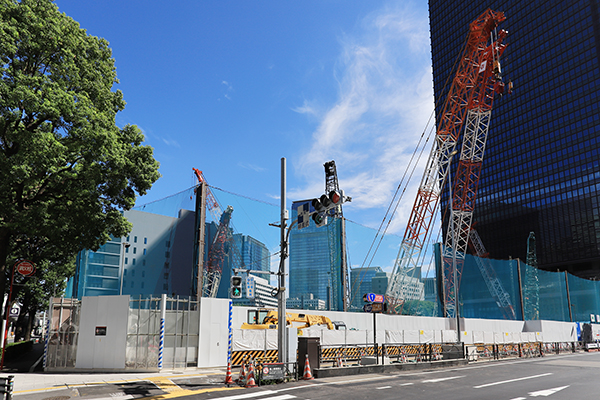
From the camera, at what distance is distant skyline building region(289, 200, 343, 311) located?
53.7 meters

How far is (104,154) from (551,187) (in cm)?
11219

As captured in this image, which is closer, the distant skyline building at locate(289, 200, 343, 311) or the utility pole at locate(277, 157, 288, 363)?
the utility pole at locate(277, 157, 288, 363)

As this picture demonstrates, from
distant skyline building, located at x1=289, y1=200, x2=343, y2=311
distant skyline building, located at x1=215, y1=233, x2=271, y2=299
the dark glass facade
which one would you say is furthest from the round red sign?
the dark glass facade

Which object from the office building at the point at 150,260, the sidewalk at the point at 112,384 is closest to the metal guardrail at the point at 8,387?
the sidewalk at the point at 112,384

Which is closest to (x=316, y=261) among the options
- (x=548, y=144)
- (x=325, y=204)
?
(x=325, y=204)

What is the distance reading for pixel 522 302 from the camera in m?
48.0

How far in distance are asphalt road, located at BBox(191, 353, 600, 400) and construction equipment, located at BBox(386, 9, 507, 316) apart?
29.5 metres

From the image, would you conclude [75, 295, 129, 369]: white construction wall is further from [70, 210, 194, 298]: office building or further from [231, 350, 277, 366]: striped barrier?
[70, 210, 194, 298]: office building

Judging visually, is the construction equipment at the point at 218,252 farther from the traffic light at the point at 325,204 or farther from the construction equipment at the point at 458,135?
the traffic light at the point at 325,204

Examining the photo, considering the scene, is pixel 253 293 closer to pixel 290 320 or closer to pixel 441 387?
pixel 290 320

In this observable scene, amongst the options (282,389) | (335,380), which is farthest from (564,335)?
(282,389)

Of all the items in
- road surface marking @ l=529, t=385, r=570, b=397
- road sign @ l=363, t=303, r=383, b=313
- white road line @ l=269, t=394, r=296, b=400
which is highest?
road sign @ l=363, t=303, r=383, b=313

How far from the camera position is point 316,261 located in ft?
180

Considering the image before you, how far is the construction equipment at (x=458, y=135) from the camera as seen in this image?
47.4 meters
